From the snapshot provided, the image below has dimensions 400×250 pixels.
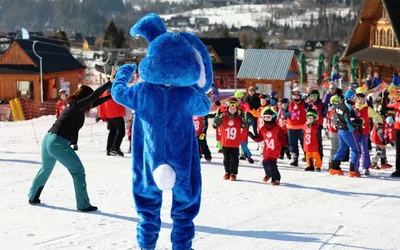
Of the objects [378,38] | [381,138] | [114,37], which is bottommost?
[381,138]

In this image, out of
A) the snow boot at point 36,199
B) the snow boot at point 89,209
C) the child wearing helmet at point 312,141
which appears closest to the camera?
the snow boot at point 89,209

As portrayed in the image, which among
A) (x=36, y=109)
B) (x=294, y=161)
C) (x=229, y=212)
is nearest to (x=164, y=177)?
(x=229, y=212)

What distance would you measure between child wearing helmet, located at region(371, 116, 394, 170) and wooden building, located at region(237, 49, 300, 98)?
13027 millimetres

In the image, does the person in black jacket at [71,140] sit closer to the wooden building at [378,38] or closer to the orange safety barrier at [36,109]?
the orange safety barrier at [36,109]

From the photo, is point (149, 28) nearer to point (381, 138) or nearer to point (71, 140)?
point (71, 140)

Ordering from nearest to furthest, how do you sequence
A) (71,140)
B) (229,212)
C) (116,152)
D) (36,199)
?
(71,140) → (229,212) → (36,199) → (116,152)

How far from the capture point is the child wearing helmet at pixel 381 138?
39.6ft

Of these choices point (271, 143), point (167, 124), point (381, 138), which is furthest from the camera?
point (381, 138)

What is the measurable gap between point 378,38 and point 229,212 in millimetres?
27560

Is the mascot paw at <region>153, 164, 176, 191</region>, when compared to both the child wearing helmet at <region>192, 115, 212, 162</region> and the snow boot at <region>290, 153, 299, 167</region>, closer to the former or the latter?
the child wearing helmet at <region>192, 115, 212, 162</region>

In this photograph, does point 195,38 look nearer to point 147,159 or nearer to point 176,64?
point 176,64

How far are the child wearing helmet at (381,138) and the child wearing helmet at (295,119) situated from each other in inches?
56.9

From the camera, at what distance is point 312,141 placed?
11.6 metres

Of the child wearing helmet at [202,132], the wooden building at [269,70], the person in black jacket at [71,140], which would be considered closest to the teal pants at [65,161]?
the person in black jacket at [71,140]
